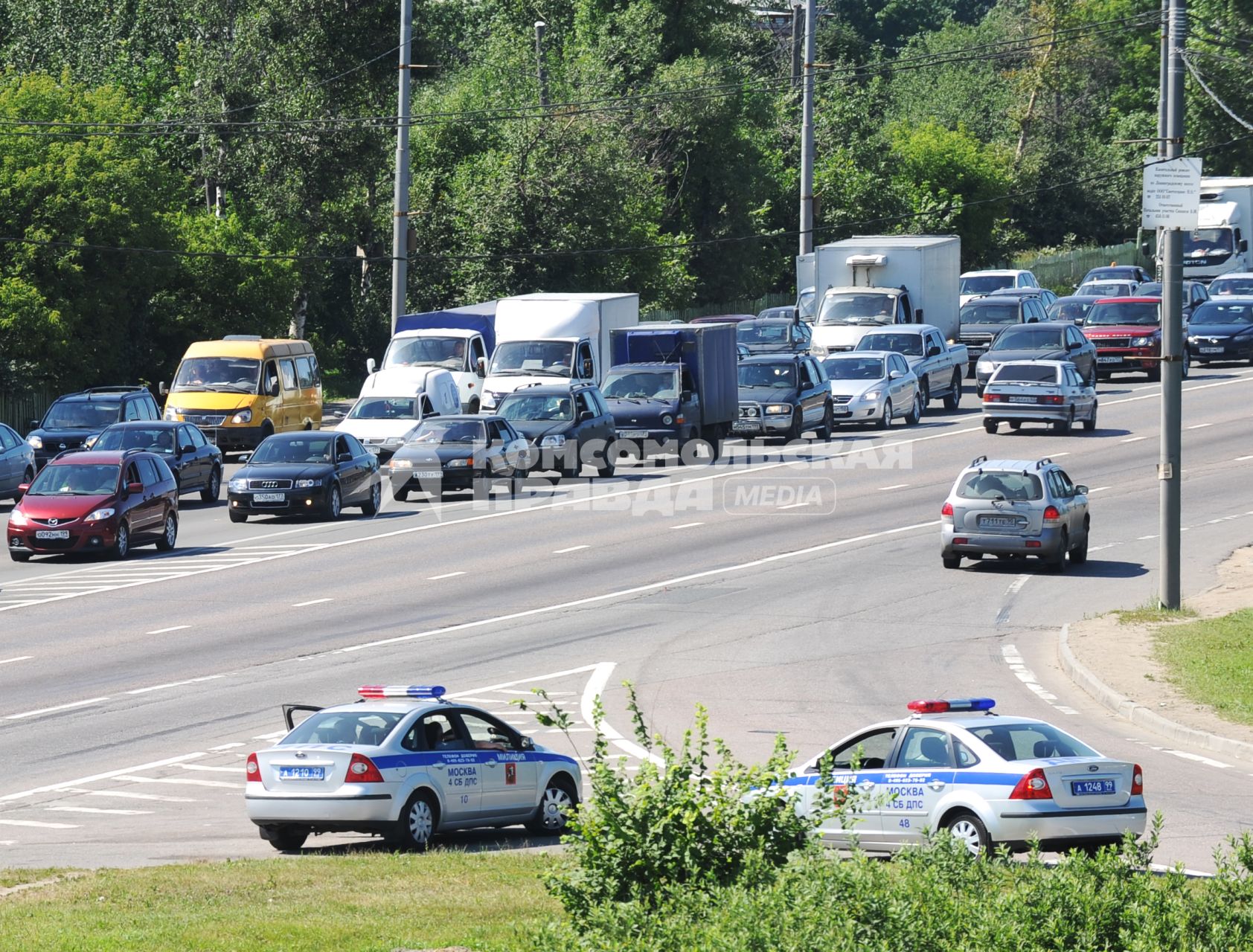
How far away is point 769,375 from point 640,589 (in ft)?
55.5

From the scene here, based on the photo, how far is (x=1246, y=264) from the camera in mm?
70375

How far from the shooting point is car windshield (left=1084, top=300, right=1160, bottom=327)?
5084 cm

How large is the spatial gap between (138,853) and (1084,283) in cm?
5283

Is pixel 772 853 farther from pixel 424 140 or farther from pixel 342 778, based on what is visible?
pixel 424 140

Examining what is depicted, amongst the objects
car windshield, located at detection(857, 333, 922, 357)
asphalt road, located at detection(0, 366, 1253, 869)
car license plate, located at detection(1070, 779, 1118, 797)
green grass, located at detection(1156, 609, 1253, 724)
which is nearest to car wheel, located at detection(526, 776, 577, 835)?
asphalt road, located at detection(0, 366, 1253, 869)

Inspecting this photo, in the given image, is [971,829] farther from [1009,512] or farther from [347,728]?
[1009,512]

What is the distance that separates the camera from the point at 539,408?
38.3 meters

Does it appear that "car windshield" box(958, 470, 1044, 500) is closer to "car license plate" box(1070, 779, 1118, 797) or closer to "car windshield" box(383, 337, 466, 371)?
"car license plate" box(1070, 779, 1118, 797)

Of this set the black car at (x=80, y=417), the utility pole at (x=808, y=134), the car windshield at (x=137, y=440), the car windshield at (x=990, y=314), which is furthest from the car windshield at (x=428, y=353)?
the car windshield at (x=990, y=314)

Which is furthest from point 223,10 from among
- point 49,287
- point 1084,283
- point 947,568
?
point 947,568

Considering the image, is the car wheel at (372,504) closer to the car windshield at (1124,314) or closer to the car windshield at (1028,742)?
→ the car windshield at (1028,742)

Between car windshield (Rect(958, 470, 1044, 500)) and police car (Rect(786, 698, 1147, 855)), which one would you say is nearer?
police car (Rect(786, 698, 1147, 855))

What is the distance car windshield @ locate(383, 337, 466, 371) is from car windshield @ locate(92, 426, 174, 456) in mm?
8914

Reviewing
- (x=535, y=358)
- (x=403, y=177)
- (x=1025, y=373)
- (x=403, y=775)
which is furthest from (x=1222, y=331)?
(x=403, y=775)
